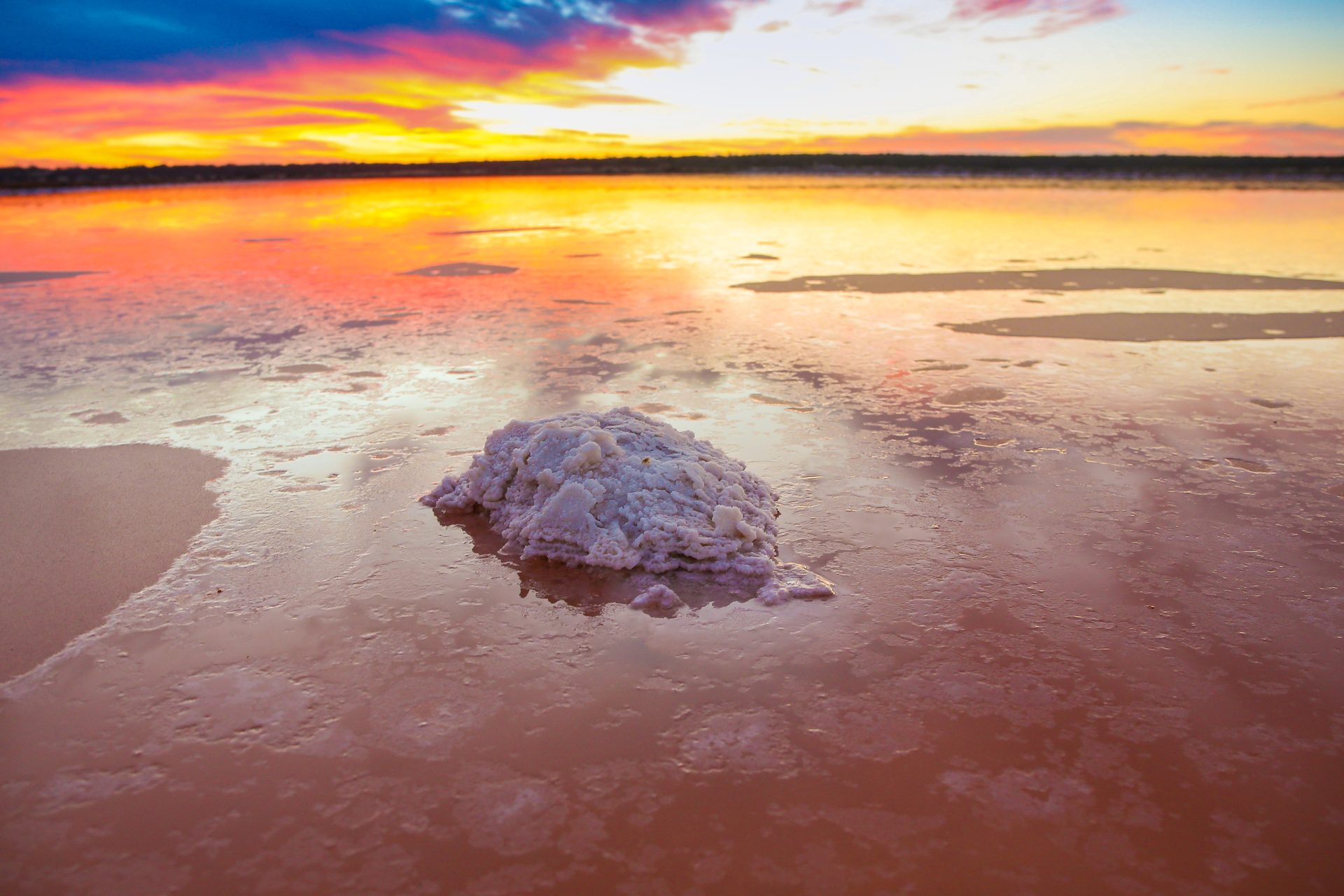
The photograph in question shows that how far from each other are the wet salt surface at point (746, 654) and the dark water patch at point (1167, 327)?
596 mm

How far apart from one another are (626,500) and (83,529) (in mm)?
2209

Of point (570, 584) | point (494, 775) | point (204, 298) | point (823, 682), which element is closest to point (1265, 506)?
point (823, 682)

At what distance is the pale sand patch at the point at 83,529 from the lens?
2.60 metres

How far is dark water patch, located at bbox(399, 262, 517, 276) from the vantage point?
10172 mm

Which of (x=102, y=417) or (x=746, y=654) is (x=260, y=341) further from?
(x=746, y=654)

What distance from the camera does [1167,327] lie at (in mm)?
6758

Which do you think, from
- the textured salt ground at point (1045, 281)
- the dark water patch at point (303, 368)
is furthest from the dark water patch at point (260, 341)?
the textured salt ground at point (1045, 281)

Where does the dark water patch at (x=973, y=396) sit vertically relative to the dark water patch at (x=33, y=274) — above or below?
below

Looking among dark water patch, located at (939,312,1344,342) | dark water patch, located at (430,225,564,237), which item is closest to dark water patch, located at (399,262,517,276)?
dark water patch, located at (430,225,564,237)

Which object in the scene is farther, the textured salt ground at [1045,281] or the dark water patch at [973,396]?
the textured salt ground at [1045,281]

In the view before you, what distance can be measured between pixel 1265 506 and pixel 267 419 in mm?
4907

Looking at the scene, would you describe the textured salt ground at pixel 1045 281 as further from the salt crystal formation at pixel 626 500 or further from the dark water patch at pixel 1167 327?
the salt crystal formation at pixel 626 500

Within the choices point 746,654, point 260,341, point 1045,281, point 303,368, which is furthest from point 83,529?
point 1045,281

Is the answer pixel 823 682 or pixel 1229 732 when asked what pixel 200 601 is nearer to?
pixel 823 682
